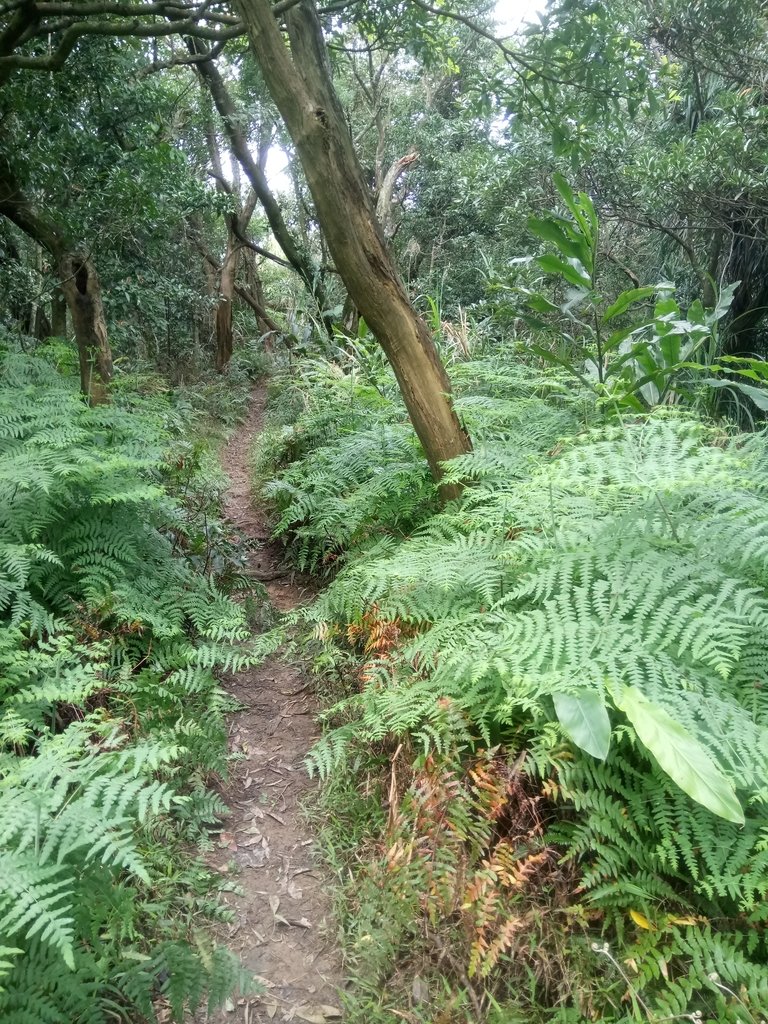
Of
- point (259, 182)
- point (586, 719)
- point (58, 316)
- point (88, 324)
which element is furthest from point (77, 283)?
point (259, 182)

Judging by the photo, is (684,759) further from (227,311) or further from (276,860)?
(227,311)

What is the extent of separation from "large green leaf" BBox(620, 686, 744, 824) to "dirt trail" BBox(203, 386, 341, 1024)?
1.26 meters

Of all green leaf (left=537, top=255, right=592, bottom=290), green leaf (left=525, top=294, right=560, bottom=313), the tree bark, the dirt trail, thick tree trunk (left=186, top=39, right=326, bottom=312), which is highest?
thick tree trunk (left=186, top=39, right=326, bottom=312)

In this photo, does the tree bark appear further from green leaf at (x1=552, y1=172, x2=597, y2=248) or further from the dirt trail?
green leaf at (x1=552, y1=172, x2=597, y2=248)

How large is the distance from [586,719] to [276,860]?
1.39 meters

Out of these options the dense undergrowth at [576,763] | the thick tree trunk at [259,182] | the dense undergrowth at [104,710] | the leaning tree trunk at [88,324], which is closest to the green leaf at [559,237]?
the dense undergrowth at [576,763]

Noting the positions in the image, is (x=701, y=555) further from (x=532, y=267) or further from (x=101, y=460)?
(x=532, y=267)

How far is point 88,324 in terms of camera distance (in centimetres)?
461

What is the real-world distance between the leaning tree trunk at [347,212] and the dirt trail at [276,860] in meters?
1.51

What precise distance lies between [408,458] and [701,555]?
7.87 feet

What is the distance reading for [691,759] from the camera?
4.85 feet

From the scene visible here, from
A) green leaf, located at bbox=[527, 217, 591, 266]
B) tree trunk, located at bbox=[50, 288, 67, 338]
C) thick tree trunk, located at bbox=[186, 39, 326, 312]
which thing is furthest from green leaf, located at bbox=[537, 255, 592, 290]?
tree trunk, located at bbox=[50, 288, 67, 338]

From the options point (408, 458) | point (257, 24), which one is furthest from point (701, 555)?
point (257, 24)

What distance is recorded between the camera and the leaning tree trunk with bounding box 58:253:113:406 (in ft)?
14.7
